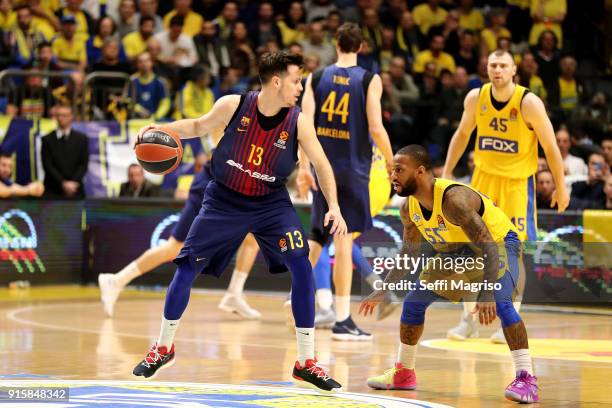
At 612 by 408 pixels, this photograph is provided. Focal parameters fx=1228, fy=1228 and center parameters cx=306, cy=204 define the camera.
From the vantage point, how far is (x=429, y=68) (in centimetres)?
1912

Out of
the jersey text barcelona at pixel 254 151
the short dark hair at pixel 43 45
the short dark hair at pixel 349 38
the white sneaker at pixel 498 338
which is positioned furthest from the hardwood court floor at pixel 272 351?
the short dark hair at pixel 43 45

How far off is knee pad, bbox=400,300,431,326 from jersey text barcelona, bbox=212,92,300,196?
1156mm

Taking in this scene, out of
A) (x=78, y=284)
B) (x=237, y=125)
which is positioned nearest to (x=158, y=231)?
(x=78, y=284)

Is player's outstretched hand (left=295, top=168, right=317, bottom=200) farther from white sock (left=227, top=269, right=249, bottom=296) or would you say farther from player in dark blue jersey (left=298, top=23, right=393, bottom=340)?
white sock (left=227, top=269, right=249, bottom=296)

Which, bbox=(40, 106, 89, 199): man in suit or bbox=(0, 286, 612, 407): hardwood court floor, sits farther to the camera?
A: bbox=(40, 106, 89, 199): man in suit

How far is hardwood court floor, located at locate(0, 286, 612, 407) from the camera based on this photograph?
805cm

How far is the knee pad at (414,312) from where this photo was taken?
7.72m

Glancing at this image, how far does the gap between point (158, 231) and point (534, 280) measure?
5092mm

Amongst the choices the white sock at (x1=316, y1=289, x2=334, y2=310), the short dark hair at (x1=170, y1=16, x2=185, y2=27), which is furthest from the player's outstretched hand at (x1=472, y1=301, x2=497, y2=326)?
the short dark hair at (x1=170, y1=16, x2=185, y2=27)

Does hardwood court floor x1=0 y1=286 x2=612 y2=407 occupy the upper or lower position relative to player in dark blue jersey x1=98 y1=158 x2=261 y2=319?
lower

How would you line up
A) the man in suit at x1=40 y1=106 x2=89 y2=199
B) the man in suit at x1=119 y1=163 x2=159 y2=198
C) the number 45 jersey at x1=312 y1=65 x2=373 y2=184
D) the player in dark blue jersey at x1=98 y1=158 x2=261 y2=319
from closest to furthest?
the number 45 jersey at x1=312 y1=65 x2=373 y2=184
the player in dark blue jersey at x1=98 y1=158 x2=261 y2=319
the man in suit at x1=40 y1=106 x2=89 y2=199
the man in suit at x1=119 y1=163 x2=159 y2=198

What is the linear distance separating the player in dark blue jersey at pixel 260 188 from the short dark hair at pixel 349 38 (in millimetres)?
2889

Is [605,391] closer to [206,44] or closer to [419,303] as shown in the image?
[419,303]

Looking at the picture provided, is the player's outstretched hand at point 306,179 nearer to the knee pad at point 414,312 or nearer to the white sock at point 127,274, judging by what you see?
the white sock at point 127,274
